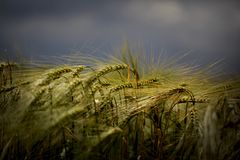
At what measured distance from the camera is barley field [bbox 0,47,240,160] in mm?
2393

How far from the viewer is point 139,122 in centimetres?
298

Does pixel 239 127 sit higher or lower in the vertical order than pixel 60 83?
lower

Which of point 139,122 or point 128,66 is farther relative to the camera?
point 128,66

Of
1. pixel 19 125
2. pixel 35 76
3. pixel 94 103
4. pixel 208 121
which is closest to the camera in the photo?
pixel 208 121

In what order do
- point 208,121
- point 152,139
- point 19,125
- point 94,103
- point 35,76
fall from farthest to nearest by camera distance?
point 35,76
point 152,139
point 94,103
point 19,125
point 208,121

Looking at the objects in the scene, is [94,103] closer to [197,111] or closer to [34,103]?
[34,103]

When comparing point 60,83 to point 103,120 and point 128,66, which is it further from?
point 128,66

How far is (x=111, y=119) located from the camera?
290 cm

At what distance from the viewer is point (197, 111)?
2898 millimetres

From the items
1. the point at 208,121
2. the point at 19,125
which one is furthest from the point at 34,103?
the point at 208,121

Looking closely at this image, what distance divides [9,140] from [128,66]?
39.4 inches

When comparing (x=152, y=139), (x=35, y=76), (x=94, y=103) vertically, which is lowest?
(x=152, y=139)

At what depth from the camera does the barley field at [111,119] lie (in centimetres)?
239

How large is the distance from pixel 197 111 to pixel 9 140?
1136 millimetres
